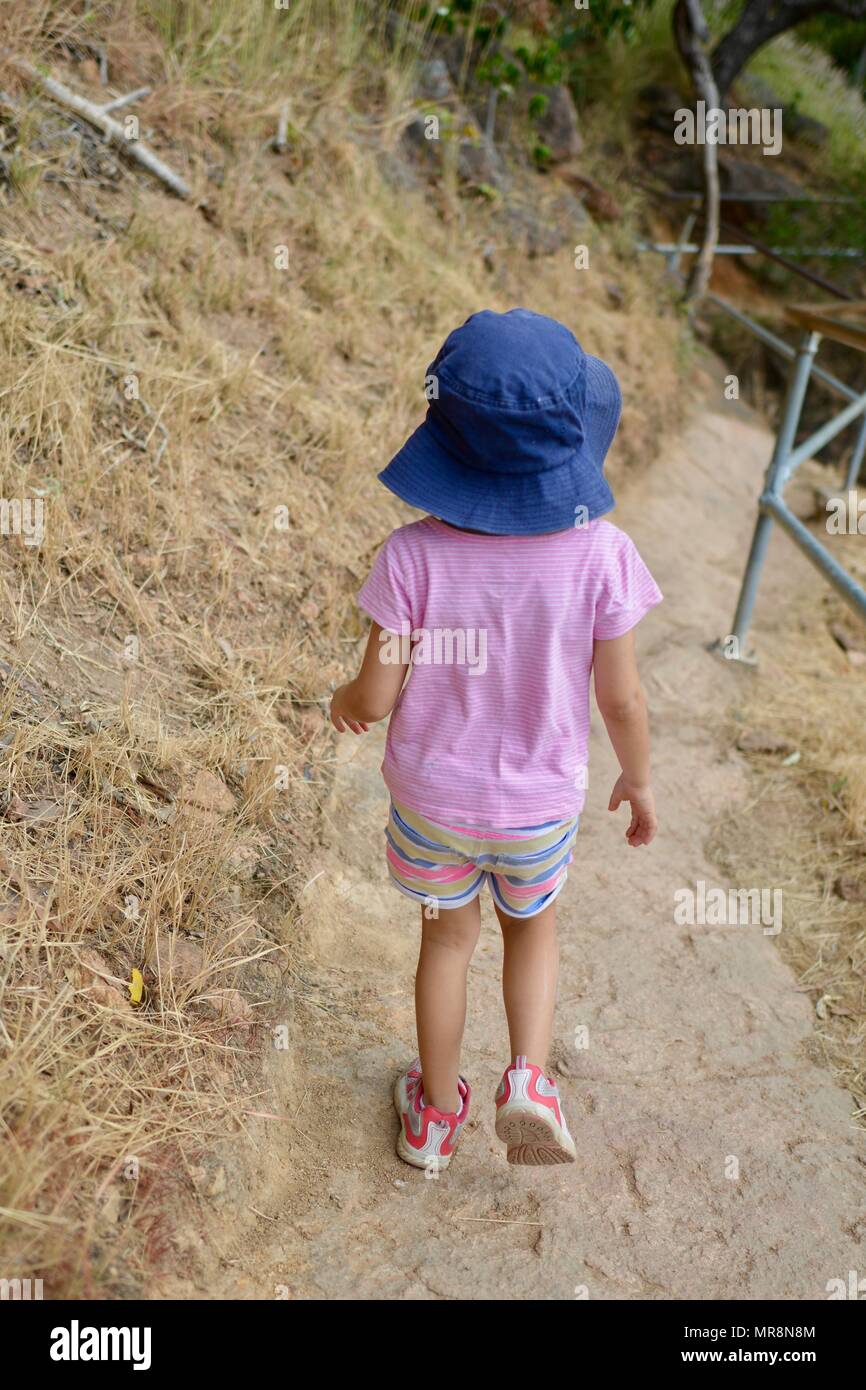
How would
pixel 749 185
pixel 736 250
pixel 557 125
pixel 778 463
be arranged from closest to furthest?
1. pixel 778 463
2. pixel 557 125
3. pixel 736 250
4. pixel 749 185

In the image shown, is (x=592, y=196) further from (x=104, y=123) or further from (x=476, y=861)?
(x=476, y=861)

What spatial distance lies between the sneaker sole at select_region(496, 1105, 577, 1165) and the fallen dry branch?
3.37 m

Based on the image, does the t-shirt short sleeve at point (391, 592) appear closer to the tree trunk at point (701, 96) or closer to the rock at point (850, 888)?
the rock at point (850, 888)

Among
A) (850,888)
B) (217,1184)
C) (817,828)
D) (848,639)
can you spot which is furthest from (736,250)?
(217,1184)

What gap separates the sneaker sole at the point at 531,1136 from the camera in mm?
1755

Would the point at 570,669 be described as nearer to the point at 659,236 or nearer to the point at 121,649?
the point at 121,649

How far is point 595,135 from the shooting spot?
24.1ft

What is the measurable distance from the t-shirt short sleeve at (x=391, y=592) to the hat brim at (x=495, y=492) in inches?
3.4

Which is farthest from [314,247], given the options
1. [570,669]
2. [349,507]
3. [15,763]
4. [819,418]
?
[819,418]

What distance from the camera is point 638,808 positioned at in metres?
1.83

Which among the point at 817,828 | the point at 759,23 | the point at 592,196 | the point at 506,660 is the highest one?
the point at 506,660

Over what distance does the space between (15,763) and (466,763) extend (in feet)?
2.82

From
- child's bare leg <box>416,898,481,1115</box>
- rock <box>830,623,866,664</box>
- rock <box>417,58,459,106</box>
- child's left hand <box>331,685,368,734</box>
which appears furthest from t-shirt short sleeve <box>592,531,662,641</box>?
rock <box>417,58,459,106</box>

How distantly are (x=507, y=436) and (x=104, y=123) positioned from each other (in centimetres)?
302
